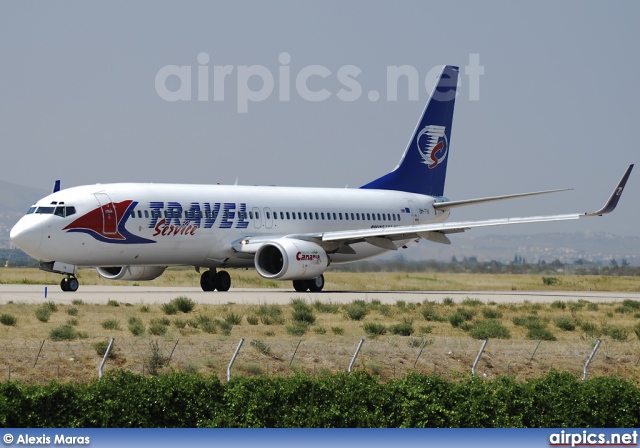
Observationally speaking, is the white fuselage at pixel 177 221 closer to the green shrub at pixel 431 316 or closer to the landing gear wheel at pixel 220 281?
the landing gear wheel at pixel 220 281

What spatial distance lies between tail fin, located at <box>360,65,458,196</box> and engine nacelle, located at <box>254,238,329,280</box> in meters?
10.2

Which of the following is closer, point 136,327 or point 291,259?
point 136,327

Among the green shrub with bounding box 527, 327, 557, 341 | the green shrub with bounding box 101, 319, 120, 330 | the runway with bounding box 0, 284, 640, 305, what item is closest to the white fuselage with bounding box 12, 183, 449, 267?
the runway with bounding box 0, 284, 640, 305

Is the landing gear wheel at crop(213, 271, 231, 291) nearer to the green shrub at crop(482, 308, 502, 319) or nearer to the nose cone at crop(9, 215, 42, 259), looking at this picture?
the nose cone at crop(9, 215, 42, 259)

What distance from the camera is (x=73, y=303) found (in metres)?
34.6

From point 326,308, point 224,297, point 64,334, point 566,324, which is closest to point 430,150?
point 224,297

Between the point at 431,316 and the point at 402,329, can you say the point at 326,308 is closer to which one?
the point at 431,316

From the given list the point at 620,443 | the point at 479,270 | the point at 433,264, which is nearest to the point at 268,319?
the point at 620,443

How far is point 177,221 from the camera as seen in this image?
41.8 meters

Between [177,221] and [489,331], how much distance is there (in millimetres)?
15468

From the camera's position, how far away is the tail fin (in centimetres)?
5391

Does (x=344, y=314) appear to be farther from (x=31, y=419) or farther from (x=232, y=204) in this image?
(x=31, y=419)

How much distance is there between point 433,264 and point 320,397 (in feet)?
179

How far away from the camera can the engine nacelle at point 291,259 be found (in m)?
42.7
